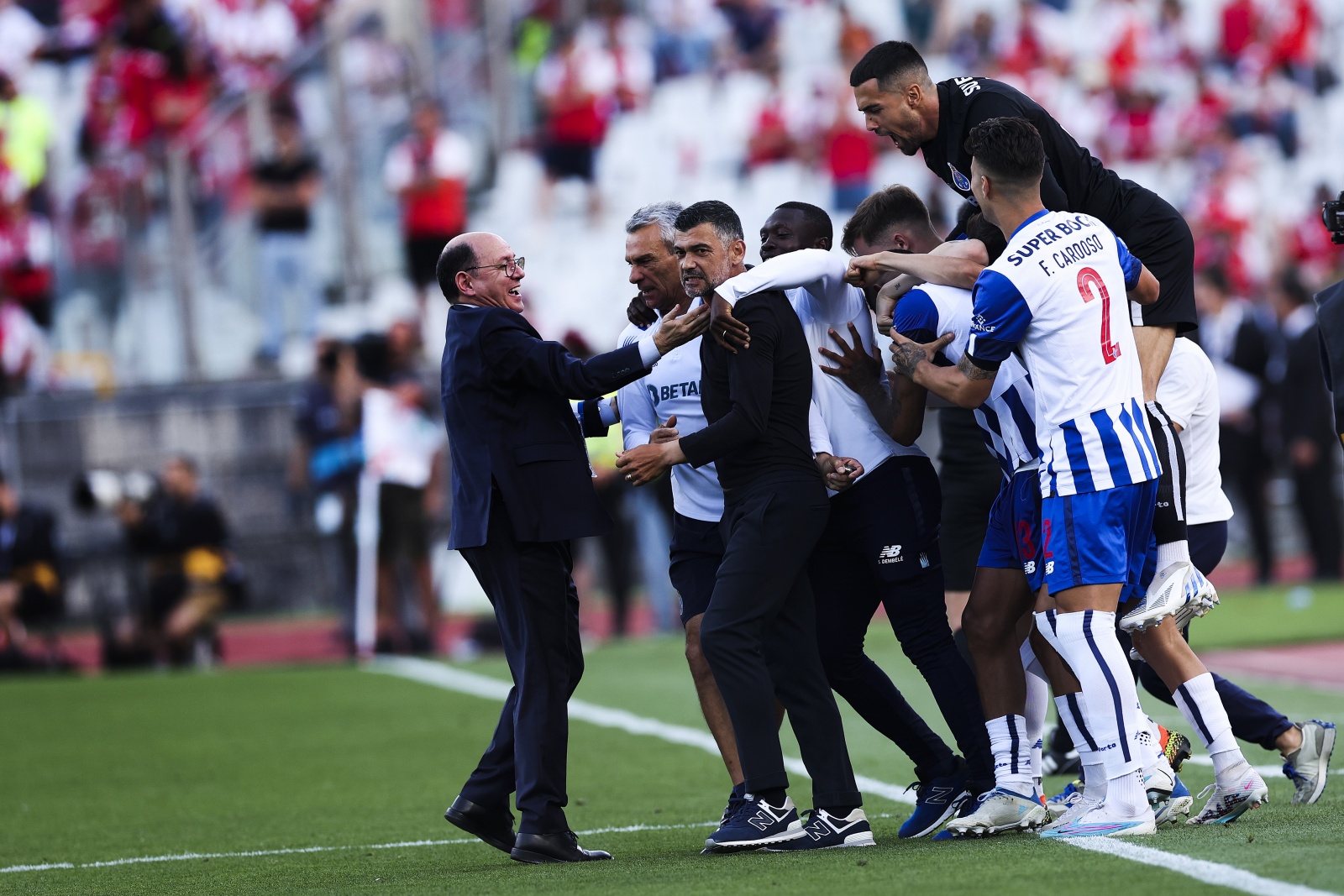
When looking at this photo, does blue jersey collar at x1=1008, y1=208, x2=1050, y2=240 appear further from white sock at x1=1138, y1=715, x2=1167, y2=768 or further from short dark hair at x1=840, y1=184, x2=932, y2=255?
white sock at x1=1138, y1=715, x2=1167, y2=768

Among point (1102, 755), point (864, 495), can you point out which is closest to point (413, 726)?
point (864, 495)

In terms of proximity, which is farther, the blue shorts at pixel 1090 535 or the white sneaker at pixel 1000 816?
the white sneaker at pixel 1000 816

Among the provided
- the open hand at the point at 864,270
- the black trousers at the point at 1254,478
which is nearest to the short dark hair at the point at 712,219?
the open hand at the point at 864,270

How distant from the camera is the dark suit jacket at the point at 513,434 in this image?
6.41 m

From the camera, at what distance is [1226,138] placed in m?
22.0

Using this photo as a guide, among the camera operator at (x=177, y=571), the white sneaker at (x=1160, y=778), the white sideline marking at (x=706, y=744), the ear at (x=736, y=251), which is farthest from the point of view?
the camera operator at (x=177, y=571)

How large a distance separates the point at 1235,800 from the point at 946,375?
5.47 feet

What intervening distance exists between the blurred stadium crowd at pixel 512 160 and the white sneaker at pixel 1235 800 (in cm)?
946

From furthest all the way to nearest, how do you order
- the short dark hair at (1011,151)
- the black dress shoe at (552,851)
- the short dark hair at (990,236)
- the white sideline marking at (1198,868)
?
the short dark hair at (990,236)
the black dress shoe at (552,851)
the short dark hair at (1011,151)
the white sideline marking at (1198,868)

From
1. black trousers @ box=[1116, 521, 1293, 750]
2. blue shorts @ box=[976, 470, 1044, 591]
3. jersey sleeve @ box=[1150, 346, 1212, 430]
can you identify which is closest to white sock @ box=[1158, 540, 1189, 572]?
black trousers @ box=[1116, 521, 1293, 750]

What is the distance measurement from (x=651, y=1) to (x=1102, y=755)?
1829cm

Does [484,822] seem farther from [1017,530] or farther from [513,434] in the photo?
[1017,530]

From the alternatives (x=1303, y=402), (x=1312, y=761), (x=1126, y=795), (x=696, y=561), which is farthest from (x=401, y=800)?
(x=1303, y=402)

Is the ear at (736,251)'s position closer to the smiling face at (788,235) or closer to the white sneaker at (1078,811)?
the smiling face at (788,235)
